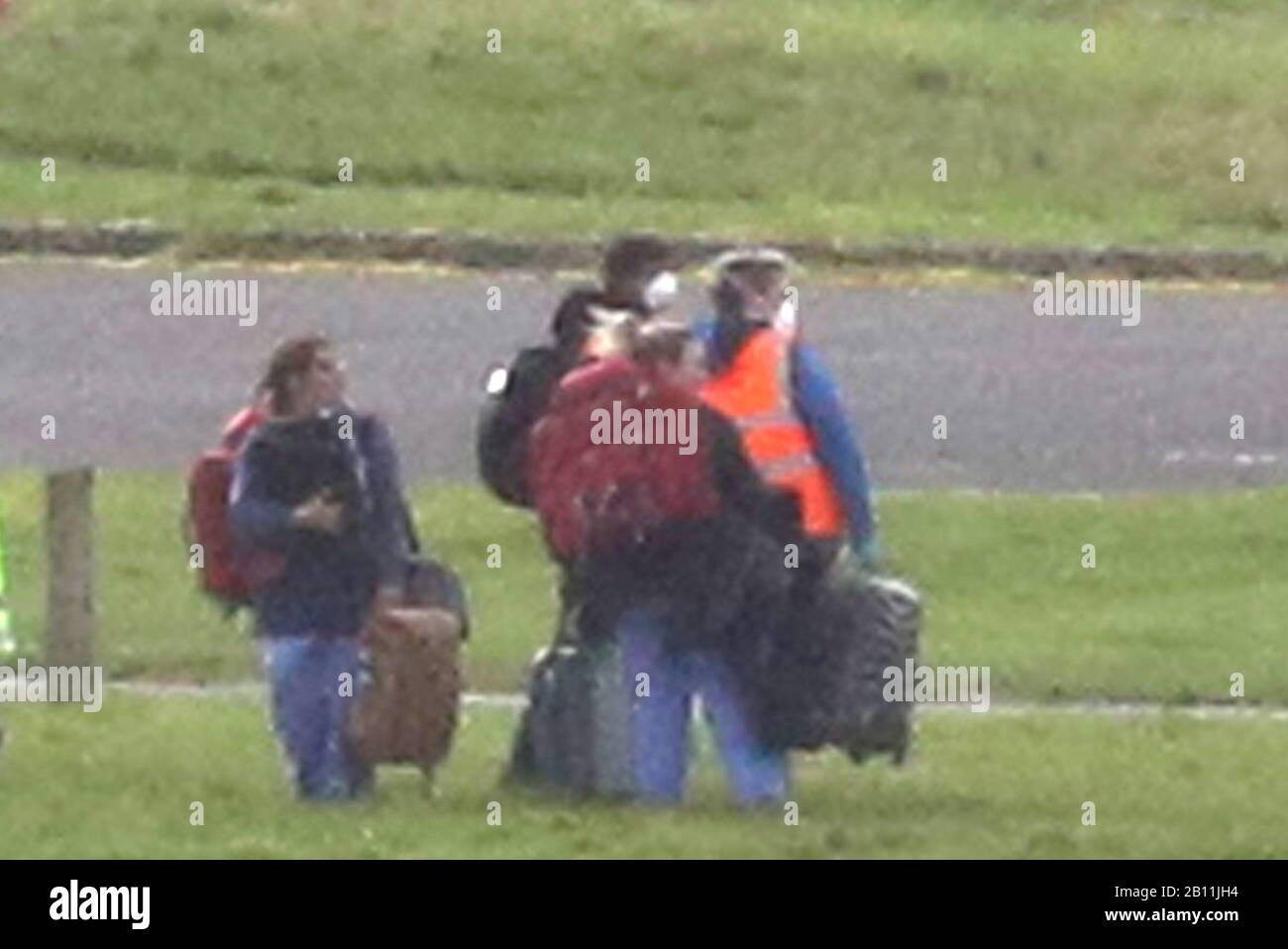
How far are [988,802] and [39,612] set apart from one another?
456 cm

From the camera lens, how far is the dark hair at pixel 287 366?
1346 cm

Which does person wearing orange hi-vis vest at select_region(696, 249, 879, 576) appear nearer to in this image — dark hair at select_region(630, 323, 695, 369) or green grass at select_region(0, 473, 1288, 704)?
dark hair at select_region(630, 323, 695, 369)

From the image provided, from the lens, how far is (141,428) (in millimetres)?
22188

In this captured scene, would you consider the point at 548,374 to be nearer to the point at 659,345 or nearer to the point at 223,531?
the point at 659,345

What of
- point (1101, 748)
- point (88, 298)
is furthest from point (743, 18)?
point (1101, 748)

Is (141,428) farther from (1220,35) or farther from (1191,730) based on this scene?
(1220,35)

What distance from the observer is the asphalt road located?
70.5 ft

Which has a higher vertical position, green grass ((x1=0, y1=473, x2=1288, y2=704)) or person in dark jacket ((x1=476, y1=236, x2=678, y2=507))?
person in dark jacket ((x1=476, y1=236, x2=678, y2=507))
